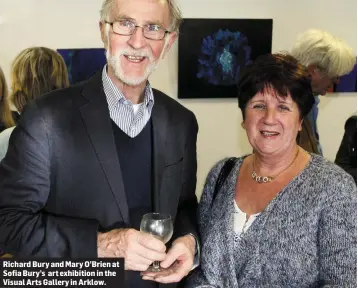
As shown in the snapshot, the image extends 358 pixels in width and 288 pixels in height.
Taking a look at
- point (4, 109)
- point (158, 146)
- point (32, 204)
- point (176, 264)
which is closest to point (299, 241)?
point (176, 264)

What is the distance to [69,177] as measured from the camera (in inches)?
40.4

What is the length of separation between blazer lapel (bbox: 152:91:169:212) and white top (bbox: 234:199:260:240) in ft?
0.64

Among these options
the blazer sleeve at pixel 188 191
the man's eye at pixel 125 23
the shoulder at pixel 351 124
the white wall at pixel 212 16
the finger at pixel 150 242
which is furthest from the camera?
the shoulder at pixel 351 124

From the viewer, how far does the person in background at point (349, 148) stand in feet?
4.60

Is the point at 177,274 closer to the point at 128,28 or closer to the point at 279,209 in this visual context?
the point at 279,209

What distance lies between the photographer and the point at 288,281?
1.04m

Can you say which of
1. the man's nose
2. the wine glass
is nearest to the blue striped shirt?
the man's nose

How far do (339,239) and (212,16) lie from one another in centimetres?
83

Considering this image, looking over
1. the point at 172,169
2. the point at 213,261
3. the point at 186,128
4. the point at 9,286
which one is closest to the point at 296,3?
the point at 186,128

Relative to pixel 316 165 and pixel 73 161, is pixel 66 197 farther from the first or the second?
pixel 316 165

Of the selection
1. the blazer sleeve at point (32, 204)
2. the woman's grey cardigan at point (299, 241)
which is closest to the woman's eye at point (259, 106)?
the woman's grey cardigan at point (299, 241)

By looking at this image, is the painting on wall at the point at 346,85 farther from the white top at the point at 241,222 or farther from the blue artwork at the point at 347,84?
the white top at the point at 241,222

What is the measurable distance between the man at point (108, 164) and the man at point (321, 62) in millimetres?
520

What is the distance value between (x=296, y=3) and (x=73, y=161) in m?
0.92
